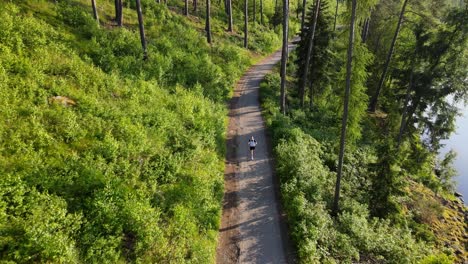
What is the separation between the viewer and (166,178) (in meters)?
14.2

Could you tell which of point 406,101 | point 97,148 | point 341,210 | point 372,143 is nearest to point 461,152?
point 406,101

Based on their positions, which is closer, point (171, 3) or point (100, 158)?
point (100, 158)

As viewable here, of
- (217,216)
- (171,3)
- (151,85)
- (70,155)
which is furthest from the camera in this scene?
(171,3)

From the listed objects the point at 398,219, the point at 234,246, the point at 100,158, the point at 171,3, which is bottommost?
the point at 398,219

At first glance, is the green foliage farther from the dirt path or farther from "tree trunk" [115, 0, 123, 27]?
"tree trunk" [115, 0, 123, 27]

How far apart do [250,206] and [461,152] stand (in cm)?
3752

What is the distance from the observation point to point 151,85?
20688 mm

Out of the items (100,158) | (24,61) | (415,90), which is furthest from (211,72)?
(415,90)

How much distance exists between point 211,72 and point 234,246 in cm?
1833

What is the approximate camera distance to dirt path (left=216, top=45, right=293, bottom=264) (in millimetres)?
12969

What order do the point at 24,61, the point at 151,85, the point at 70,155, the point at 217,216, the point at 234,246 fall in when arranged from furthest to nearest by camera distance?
the point at 151,85
the point at 24,61
the point at 217,216
the point at 234,246
the point at 70,155

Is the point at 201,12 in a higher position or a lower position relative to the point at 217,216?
higher

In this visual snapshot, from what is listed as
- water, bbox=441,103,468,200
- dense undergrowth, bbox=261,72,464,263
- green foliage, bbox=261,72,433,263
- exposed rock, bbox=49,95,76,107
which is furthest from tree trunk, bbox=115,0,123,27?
water, bbox=441,103,468,200

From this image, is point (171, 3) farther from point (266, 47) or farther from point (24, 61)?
point (24, 61)
